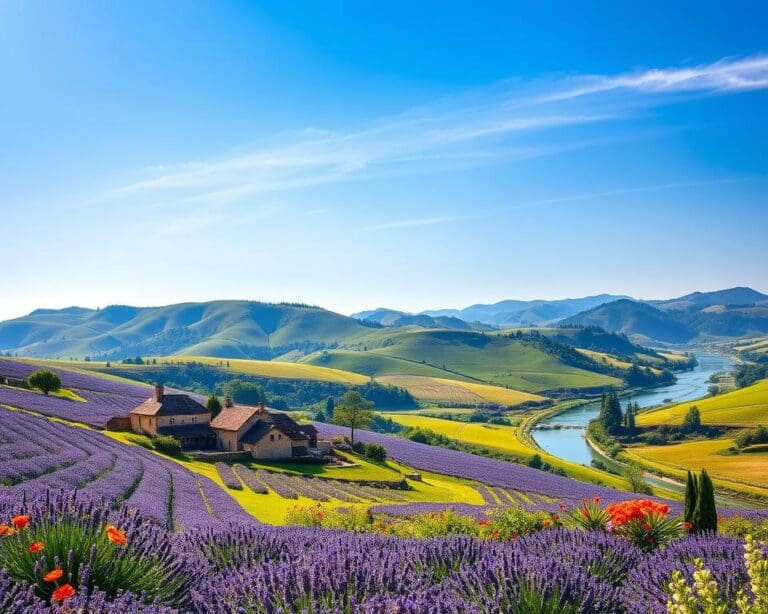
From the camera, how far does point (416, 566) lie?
8.39 m

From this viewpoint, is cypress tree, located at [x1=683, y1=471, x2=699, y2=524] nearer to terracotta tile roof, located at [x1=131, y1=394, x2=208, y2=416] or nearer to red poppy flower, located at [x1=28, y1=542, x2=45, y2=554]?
red poppy flower, located at [x1=28, y1=542, x2=45, y2=554]

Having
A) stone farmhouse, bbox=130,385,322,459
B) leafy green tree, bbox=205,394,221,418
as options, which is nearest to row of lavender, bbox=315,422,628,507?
stone farmhouse, bbox=130,385,322,459

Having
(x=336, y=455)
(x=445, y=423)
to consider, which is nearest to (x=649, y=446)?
(x=445, y=423)

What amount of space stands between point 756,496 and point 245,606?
7964 centimetres

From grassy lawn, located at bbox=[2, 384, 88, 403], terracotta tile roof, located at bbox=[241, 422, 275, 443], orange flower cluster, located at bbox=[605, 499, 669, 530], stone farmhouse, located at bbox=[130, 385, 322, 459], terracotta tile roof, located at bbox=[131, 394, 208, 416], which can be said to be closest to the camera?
orange flower cluster, located at bbox=[605, 499, 669, 530]

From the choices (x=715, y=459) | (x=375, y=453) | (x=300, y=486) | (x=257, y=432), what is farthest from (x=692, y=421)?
(x=300, y=486)

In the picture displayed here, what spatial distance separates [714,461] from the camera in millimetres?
91625

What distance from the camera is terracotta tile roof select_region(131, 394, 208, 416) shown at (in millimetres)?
54500

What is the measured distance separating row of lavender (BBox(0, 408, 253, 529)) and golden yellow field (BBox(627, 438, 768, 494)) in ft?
201

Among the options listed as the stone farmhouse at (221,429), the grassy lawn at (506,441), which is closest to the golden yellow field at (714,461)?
the grassy lawn at (506,441)

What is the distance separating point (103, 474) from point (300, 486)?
1626cm

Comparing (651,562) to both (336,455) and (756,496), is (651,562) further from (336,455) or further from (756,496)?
(756,496)

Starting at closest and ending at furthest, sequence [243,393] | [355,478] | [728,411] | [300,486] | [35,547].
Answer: [35,547], [300,486], [355,478], [243,393], [728,411]

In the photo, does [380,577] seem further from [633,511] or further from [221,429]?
[221,429]
